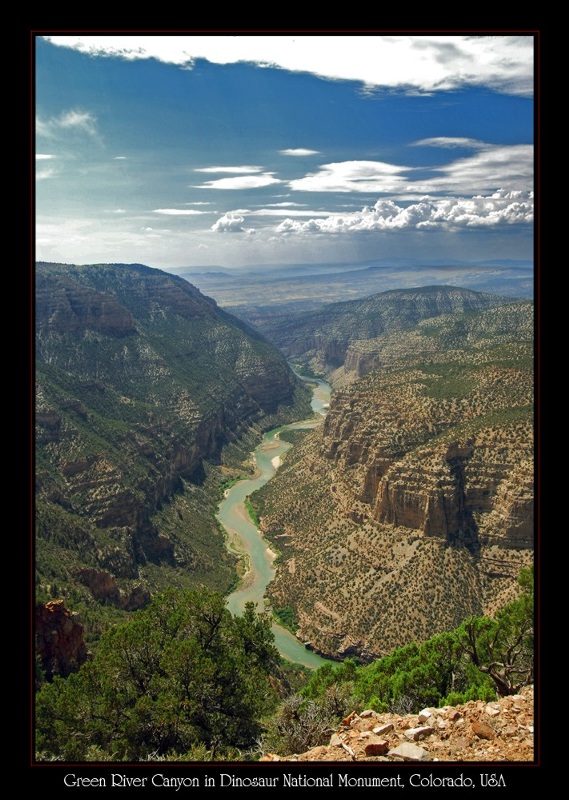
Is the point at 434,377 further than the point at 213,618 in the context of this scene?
Yes

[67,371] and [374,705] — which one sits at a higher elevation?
[67,371]

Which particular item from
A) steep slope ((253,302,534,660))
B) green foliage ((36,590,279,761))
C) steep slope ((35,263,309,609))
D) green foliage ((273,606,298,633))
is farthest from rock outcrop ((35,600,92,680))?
green foliage ((273,606,298,633))

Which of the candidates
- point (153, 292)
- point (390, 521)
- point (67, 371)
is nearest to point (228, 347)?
point (153, 292)

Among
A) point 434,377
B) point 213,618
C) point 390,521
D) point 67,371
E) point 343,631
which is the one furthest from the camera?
point 67,371

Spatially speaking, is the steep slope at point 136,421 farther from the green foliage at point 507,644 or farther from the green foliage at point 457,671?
the green foliage at point 507,644

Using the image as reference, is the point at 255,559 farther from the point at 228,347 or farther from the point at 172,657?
the point at 228,347

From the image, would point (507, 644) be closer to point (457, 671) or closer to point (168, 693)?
point (457, 671)

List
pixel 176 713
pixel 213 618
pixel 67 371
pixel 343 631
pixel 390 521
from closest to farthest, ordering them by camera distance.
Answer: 1. pixel 176 713
2. pixel 213 618
3. pixel 343 631
4. pixel 390 521
5. pixel 67 371
